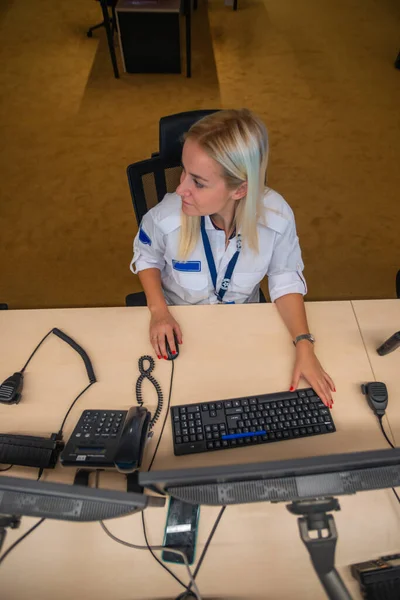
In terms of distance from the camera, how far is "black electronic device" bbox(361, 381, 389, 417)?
1.09m

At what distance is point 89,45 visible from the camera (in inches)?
160

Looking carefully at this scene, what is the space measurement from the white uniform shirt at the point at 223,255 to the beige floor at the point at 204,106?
0.99 meters

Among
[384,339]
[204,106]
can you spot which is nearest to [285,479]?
[384,339]

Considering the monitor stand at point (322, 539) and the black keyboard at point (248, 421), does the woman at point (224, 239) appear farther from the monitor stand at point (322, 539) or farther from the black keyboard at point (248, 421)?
the monitor stand at point (322, 539)

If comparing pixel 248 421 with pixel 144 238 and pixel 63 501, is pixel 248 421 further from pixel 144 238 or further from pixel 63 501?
pixel 144 238

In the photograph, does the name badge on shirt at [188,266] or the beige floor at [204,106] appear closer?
the name badge on shirt at [188,266]

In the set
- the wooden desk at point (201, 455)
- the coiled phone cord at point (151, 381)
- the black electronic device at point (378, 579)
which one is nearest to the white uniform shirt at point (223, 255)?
the wooden desk at point (201, 455)

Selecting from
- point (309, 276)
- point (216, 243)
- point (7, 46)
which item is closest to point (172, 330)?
point (216, 243)

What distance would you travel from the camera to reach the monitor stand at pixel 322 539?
687mm

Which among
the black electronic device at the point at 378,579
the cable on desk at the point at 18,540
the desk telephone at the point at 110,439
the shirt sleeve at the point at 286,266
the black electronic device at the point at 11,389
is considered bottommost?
the black electronic device at the point at 378,579

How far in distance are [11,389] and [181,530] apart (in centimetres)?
58

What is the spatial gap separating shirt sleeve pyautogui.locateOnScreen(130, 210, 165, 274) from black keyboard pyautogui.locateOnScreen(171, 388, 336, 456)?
56cm

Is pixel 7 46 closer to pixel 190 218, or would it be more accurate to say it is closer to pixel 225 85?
pixel 225 85

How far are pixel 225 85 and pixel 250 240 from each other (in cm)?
299
